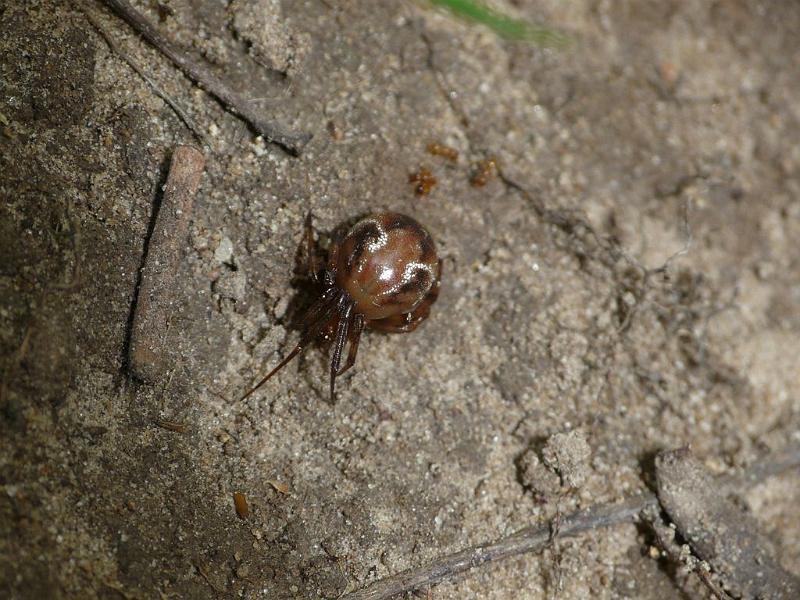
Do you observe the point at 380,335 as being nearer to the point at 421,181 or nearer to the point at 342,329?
the point at 342,329

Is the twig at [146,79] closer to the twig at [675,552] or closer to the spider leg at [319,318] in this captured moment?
the spider leg at [319,318]

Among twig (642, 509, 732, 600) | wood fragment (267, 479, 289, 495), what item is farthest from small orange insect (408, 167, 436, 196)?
twig (642, 509, 732, 600)

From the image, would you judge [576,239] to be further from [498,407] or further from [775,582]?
[775,582]

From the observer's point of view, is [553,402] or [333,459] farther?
[553,402]

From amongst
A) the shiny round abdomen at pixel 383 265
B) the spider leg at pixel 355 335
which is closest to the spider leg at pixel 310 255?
the shiny round abdomen at pixel 383 265

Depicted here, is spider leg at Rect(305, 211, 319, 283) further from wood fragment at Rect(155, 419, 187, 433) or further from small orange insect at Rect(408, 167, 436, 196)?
wood fragment at Rect(155, 419, 187, 433)

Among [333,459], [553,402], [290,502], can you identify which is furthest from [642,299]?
[290,502]
